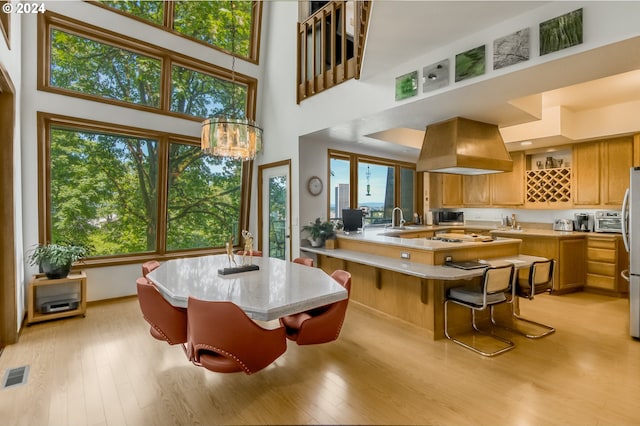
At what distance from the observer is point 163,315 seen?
6.98 ft

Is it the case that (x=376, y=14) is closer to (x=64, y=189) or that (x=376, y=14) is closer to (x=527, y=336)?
(x=527, y=336)

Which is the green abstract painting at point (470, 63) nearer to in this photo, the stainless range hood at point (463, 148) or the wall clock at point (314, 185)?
the stainless range hood at point (463, 148)

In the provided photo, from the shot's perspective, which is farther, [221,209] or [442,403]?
[221,209]

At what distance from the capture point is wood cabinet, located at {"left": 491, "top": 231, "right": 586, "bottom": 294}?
15.5ft

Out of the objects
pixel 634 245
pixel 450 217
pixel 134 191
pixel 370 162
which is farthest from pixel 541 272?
pixel 134 191

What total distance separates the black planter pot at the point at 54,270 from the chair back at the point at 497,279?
4.67 meters

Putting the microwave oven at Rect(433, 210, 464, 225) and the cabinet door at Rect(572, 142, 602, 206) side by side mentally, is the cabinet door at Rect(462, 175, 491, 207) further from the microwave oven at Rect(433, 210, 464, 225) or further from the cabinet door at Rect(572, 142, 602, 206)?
the cabinet door at Rect(572, 142, 602, 206)

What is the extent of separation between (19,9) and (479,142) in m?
5.41

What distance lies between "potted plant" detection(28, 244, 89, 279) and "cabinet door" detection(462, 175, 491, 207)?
6.77 metres

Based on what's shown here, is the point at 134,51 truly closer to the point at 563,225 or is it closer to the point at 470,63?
the point at 470,63

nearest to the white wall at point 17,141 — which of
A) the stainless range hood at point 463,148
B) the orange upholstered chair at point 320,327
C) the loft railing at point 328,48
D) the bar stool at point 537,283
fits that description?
the orange upholstered chair at point 320,327

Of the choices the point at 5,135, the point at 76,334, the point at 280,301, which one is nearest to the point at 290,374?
the point at 280,301

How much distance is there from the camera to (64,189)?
4.03 meters

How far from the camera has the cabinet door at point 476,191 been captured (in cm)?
618
